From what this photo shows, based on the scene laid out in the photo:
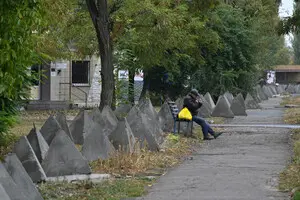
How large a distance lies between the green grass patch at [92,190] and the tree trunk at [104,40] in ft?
25.0

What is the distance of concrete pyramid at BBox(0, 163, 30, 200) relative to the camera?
27.7ft

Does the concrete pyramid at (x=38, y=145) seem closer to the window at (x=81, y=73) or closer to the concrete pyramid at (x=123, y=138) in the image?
the concrete pyramid at (x=123, y=138)

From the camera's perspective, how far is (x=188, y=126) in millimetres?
20781

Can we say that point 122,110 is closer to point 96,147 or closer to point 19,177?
point 96,147

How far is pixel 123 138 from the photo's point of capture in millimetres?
14469

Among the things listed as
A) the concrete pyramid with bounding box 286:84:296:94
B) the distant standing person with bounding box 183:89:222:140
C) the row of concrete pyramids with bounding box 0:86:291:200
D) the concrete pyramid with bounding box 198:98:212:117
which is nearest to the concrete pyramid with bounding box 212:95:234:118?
the concrete pyramid with bounding box 198:98:212:117

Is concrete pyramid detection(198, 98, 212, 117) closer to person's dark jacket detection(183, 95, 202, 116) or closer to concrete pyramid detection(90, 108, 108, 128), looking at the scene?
person's dark jacket detection(183, 95, 202, 116)

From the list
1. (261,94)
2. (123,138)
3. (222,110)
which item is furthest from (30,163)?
(261,94)

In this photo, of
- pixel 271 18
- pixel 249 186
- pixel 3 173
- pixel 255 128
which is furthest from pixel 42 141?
pixel 271 18

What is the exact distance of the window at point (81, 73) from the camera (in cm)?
4206

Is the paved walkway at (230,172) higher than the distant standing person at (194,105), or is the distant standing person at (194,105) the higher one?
the distant standing person at (194,105)

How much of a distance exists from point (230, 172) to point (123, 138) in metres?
2.36

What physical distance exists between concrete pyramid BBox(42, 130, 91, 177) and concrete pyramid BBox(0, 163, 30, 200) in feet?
9.69

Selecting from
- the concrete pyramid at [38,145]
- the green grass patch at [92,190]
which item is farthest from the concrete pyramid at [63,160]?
the green grass patch at [92,190]
